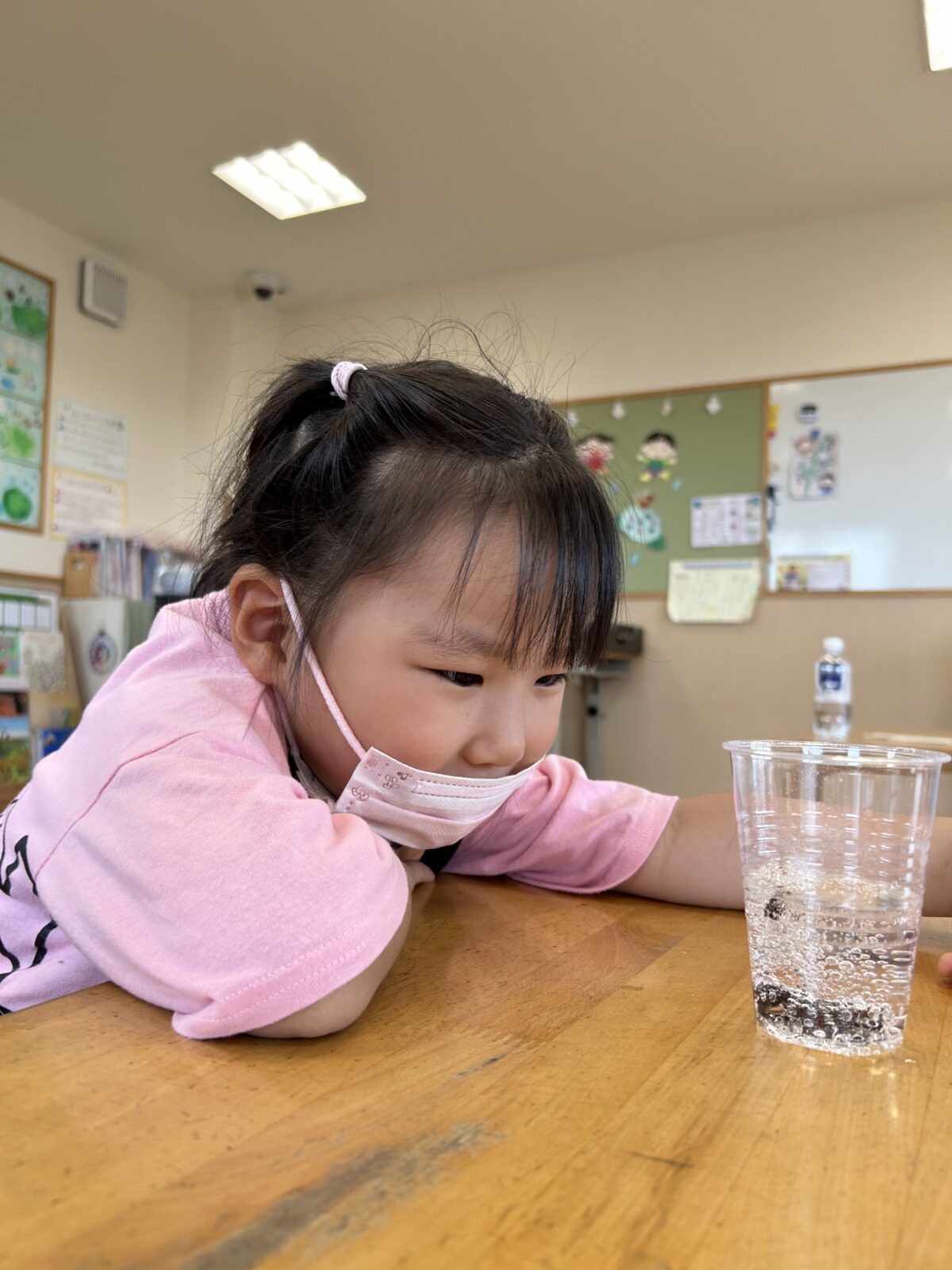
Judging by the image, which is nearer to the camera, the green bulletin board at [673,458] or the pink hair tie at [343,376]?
the pink hair tie at [343,376]

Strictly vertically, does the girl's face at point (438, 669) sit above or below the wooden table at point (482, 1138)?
above

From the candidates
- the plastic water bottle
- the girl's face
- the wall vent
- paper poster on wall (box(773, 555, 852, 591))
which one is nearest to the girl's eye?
the girl's face

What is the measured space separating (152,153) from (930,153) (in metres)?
2.59

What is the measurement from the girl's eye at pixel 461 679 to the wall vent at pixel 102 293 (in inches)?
148

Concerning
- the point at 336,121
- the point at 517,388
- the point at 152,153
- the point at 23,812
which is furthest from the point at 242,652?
the point at 152,153

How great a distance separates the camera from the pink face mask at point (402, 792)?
62 centimetres

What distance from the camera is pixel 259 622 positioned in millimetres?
666

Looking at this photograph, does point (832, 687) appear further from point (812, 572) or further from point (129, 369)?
point (129, 369)

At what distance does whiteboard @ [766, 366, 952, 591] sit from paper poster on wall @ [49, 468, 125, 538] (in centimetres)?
265

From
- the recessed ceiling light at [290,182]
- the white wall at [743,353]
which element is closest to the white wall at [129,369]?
the white wall at [743,353]

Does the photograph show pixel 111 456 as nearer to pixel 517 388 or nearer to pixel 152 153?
pixel 152 153

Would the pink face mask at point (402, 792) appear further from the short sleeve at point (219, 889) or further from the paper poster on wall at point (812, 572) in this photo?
the paper poster on wall at point (812, 572)

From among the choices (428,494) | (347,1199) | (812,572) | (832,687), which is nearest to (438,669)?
(428,494)

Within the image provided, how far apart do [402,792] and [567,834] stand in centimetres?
19
